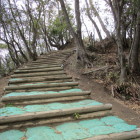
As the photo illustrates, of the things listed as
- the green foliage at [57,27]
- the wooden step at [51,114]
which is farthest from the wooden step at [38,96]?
the green foliage at [57,27]

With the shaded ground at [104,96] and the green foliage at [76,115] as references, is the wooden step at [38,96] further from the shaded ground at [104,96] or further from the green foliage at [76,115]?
the green foliage at [76,115]

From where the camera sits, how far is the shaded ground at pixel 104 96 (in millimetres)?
3207

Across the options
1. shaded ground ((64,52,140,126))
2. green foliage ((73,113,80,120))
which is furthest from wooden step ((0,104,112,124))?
shaded ground ((64,52,140,126))

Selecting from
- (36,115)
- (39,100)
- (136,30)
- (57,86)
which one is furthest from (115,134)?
(136,30)

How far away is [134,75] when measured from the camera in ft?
17.7

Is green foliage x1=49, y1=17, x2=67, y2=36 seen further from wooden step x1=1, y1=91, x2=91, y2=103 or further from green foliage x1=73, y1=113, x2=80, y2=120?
green foliage x1=73, y1=113, x2=80, y2=120

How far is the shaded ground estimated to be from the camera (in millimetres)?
3207

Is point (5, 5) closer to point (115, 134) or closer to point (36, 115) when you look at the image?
point (36, 115)

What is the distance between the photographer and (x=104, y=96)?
4312 mm

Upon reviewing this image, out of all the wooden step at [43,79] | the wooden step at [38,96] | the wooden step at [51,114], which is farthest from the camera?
the wooden step at [43,79]

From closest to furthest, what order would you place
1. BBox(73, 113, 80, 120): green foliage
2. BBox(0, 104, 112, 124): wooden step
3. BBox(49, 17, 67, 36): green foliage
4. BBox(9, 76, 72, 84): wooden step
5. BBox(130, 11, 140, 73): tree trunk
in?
BBox(0, 104, 112, 124): wooden step < BBox(73, 113, 80, 120): green foliage < BBox(9, 76, 72, 84): wooden step < BBox(130, 11, 140, 73): tree trunk < BBox(49, 17, 67, 36): green foliage

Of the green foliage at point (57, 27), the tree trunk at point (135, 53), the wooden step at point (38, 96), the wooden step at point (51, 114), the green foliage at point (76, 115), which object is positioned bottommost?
the green foliage at point (76, 115)

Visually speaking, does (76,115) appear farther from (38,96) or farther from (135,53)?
(135,53)

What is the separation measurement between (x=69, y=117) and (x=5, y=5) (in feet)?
28.1
